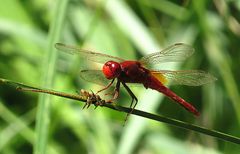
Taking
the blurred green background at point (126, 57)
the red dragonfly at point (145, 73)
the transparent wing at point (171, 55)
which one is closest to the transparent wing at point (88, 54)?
the red dragonfly at point (145, 73)

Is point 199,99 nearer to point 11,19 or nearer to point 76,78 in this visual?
point 76,78

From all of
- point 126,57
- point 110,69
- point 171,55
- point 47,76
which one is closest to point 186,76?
point 171,55

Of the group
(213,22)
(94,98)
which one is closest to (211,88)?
(213,22)

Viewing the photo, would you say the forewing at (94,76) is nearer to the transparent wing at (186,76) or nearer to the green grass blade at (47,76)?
the green grass blade at (47,76)

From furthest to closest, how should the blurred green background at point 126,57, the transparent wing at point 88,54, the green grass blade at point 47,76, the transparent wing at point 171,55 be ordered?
1. the blurred green background at point 126,57
2. the transparent wing at point 171,55
3. the transparent wing at point 88,54
4. the green grass blade at point 47,76

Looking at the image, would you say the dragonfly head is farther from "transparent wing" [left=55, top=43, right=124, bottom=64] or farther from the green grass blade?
the green grass blade

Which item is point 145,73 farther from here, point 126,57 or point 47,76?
point 126,57
